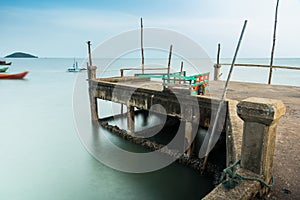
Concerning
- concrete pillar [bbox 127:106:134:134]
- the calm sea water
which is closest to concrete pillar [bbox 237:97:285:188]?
the calm sea water

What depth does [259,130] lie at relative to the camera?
6.97ft

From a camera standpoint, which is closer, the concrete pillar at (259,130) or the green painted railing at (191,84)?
the concrete pillar at (259,130)

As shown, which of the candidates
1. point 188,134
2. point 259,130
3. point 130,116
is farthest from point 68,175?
point 259,130

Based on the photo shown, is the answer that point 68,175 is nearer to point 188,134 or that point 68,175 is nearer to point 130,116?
point 130,116

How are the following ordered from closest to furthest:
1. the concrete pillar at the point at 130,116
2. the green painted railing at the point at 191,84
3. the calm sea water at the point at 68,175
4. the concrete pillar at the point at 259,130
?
the concrete pillar at the point at 259,130 → the green painted railing at the point at 191,84 → the calm sea water at the point at 68,175 → the concrete pillar at the point at 130,116

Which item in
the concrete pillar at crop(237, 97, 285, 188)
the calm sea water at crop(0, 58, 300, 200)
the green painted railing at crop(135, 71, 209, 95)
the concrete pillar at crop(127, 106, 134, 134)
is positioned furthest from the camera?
the concrete pillar at crop(127, 106, 134, 134)

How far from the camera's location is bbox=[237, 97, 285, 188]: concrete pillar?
78.6 inches

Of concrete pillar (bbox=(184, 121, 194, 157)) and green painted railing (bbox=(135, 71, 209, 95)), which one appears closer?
green painted railing (bbox=(135, 71, 209, 95))

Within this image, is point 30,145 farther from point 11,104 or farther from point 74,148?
point 11,104

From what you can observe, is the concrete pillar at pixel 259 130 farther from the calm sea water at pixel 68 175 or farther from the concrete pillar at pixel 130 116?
the concrete pillar at pixel 130 116

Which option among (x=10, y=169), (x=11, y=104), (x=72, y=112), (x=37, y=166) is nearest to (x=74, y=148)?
(x=37, y=166)

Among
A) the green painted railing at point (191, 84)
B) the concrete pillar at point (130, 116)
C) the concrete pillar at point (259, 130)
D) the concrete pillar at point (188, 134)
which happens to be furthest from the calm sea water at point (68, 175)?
the concrete pillar at point (259, 130)

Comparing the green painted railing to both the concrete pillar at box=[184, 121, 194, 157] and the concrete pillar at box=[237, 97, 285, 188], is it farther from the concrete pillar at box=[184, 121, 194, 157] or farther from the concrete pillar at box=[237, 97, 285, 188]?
the concrete pillar at box=[237, 97, 285, 188]

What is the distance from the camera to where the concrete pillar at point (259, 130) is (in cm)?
200
